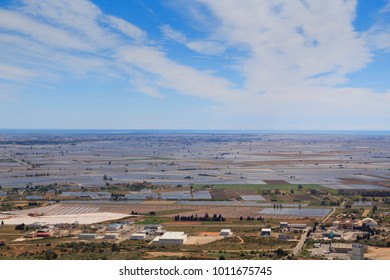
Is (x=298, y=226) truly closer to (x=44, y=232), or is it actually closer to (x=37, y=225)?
(x=44, y=232)

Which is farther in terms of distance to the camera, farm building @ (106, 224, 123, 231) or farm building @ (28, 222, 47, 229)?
farm building @ (28, 222, 47, 229)

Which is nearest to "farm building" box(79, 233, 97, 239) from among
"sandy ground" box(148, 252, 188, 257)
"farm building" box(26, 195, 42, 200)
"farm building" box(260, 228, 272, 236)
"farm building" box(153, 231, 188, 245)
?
"farm building" box(153, 231, 188, 245)

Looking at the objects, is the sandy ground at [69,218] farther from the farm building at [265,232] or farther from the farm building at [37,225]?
the farm building at [265,232]

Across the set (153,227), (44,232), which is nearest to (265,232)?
(153,227)

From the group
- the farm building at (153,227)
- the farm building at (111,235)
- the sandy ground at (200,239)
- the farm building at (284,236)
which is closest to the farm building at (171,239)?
the sandy ground at (200,239)

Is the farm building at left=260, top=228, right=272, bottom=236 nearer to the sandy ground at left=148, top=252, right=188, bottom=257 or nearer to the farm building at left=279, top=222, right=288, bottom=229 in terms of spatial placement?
the farm building at left=279, top=222, right=288, bottom=229

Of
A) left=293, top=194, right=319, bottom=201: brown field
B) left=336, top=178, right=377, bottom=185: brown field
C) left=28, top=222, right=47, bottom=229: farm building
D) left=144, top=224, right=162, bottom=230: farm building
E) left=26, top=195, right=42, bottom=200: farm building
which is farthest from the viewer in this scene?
left=336, top=178, right=377, bottom=185: brown field
